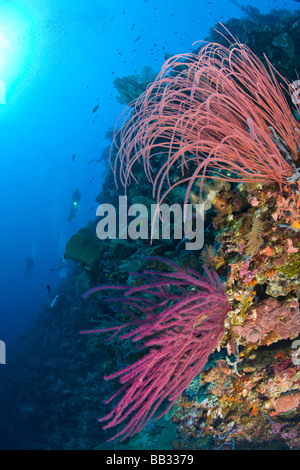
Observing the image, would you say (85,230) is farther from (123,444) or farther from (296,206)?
(296,206)

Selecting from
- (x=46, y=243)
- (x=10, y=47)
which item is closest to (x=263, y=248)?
(x=10, y=47)

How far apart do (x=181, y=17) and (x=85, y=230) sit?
104655mm

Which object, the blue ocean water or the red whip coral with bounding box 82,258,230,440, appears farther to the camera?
the blue ocean water

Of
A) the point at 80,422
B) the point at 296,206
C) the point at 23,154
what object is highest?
the point at 23,154

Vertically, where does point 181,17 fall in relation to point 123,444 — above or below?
above

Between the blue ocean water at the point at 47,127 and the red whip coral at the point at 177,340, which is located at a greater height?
the blue ocean water at the point at 47,127

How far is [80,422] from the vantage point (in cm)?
805

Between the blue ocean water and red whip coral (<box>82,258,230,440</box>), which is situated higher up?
the blue ocean water

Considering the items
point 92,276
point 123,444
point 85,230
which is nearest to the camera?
point 123,444

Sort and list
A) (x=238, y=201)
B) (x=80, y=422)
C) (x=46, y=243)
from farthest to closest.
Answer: (x=46, y=243), (x=80, y=422), (x=238, y=201)

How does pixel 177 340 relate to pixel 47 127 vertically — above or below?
below

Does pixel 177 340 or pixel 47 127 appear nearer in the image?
pixel 177 340

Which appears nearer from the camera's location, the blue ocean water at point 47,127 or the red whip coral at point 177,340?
the red whip coral at point 177,340

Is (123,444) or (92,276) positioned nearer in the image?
(123,444)
